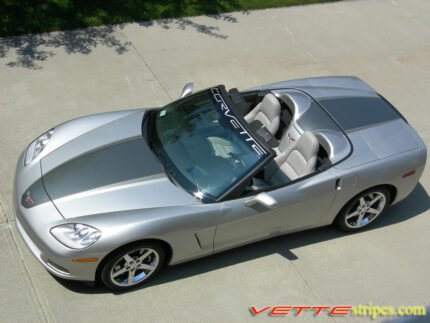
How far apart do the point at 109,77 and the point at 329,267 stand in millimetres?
4159

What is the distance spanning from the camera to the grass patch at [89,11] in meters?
9.06

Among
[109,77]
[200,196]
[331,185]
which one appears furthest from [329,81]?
[109,77]

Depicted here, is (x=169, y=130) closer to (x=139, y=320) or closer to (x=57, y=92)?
(x=139, y=320)

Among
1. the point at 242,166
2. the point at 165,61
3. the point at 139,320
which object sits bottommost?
the point at 139,320

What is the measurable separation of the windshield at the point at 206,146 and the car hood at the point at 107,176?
0.47ft

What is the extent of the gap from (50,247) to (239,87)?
4270mm

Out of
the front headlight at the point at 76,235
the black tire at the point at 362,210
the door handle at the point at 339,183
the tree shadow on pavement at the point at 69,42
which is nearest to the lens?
the front headlight at the point at 76,235

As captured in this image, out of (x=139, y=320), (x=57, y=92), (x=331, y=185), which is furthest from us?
(x=57, y=92)

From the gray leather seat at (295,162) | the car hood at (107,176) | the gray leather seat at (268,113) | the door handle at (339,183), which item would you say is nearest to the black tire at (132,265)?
the car hood at (107,176)

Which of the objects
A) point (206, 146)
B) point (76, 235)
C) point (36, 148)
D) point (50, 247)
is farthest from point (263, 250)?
point (36, 148)

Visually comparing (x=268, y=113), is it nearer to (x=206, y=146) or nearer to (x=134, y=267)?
(x=206, y=146)

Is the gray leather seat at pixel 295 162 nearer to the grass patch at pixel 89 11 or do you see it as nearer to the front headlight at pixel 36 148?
the front headlight at pixel 36 148

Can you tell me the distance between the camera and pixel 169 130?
5902 millimetres

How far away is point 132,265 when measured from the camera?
17.2ft
